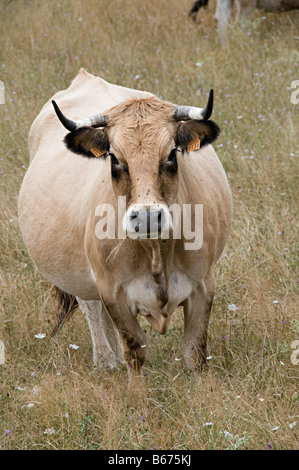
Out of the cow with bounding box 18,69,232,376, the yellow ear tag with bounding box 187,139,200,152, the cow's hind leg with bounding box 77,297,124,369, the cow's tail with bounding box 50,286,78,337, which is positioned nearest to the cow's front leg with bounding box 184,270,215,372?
the cow with bounding box 18,69,232,376

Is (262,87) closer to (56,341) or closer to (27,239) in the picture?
(27,239)

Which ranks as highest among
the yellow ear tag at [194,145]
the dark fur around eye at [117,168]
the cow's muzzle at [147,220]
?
the yellow ear tag at [194,145]

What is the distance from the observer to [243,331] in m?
4.82

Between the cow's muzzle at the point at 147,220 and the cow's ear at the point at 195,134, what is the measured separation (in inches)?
21.4

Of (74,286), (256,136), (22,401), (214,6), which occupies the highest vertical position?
(214,6)

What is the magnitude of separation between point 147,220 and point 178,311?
2050 millimetres

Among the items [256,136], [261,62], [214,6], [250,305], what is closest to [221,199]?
[250,305]

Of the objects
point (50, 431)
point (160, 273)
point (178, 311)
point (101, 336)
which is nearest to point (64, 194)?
point (101, 336)

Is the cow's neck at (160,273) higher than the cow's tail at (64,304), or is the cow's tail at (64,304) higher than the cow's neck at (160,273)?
the cow's neck at (160,273)

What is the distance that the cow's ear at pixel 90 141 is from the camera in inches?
160

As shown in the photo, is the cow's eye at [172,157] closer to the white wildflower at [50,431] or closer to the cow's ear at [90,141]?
the cow's ear at [90,141]

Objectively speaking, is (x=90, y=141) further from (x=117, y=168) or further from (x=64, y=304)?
(x=64, y=304)

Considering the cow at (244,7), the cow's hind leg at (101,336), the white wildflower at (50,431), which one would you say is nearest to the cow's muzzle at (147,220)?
the white wildflower at (50,431)
